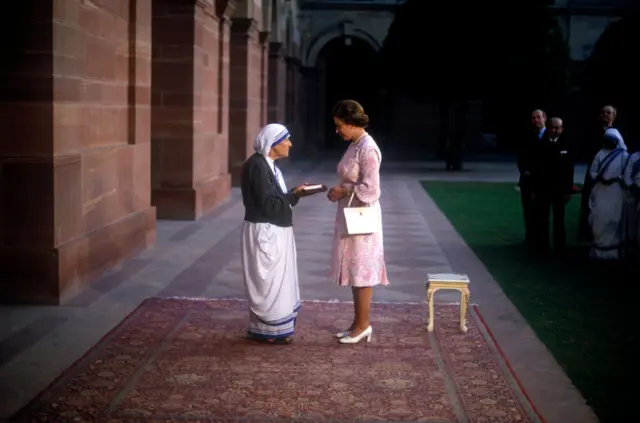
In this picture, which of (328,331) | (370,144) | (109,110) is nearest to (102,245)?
(109,110)

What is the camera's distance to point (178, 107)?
47.5ft

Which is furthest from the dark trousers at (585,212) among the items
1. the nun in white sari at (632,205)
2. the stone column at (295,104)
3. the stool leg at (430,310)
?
the stone column at (295,104)

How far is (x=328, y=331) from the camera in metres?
7.47

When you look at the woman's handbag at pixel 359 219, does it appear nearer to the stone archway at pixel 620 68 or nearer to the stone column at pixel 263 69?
the stone column at pixel 263 69

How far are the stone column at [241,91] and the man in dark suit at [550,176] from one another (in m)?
8.92

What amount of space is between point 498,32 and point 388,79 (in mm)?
3346

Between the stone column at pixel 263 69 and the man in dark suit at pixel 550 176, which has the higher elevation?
the stone column at pixel 263 69

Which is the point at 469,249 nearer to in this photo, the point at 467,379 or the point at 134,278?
the point at 134,278

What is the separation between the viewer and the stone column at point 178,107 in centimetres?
1425

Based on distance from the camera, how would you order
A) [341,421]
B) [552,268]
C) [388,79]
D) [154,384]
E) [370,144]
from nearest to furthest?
[341,421]
[154,384]
[370,144]
[552,268]
[388,79]

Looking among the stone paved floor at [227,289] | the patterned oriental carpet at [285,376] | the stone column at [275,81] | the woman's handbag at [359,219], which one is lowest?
the patterned oriental carpet at [285,376]

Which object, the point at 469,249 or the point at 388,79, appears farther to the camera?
the point at 388,79

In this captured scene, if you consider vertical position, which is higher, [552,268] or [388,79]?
[388,79]

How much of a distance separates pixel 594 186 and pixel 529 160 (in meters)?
0.87
